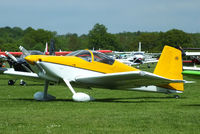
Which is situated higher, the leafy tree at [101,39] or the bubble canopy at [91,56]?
the leafy tree at [101,39]

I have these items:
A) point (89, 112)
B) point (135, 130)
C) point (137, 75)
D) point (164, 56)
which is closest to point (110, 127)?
point (135, 130)

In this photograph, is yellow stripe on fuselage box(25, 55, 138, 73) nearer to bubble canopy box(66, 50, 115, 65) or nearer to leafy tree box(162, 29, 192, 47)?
bubble canopy box(66, 50, 115, 65)

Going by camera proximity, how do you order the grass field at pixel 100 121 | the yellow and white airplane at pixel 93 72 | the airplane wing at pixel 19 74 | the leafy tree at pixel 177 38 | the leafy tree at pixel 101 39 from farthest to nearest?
the leafy tree at pixel 101 39 < the leafy tree at pixel 177 38 < the airplane wing at pixel 19 74 < the yellow and white airplane at pixel 93 72 < the grass field at pixel 100 121

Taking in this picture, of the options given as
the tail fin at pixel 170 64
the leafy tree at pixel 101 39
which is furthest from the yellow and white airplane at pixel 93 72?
the leafy tree at pixel 101 39

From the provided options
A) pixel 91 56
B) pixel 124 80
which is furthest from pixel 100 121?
pixel 91 56

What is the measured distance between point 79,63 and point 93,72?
56 cm

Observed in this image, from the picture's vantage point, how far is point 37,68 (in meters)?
13.3

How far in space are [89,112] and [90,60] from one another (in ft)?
12.4

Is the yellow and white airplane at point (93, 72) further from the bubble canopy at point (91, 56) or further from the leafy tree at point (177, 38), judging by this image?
the leafy tree at point (177, 38)

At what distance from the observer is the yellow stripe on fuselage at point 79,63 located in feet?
42.7

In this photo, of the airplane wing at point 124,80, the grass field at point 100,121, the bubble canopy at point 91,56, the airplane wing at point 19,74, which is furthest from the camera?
the airplane wing at point 19,74

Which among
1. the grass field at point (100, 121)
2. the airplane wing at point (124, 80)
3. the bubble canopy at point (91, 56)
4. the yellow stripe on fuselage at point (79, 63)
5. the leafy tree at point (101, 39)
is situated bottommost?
the grass field at point (100, 121)

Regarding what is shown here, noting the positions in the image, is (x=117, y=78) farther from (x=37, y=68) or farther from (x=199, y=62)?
(x=199, y=62)

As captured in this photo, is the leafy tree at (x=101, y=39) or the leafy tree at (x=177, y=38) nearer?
the leafy tree at (x=177, y=38)
